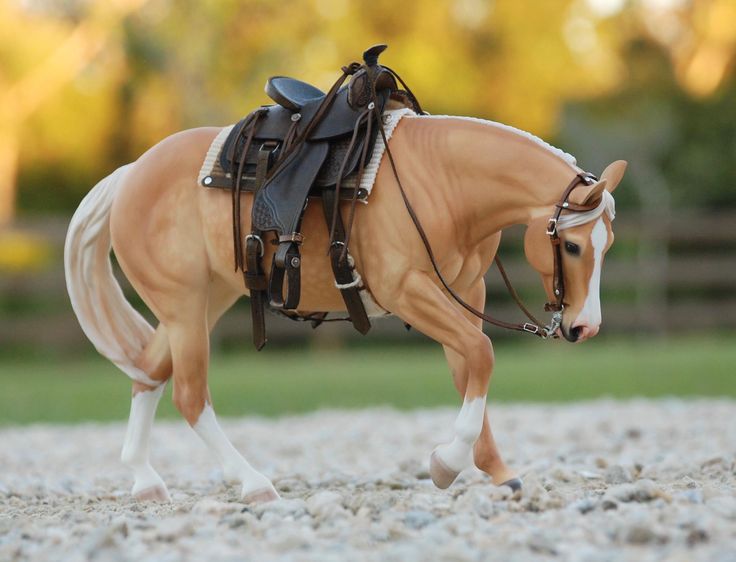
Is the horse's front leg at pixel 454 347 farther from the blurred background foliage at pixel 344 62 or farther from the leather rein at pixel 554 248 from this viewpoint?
the blurred background foliage at pixel 344 62

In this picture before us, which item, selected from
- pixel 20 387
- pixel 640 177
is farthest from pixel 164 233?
pixel 640 177

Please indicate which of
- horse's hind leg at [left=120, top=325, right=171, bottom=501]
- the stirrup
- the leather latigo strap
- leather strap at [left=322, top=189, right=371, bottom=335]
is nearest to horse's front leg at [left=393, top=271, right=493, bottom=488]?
leather strap at [left=322, top=189, right=371, bottom=335]

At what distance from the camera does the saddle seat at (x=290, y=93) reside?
449 cm

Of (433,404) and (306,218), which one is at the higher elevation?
(306,218)

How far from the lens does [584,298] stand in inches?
155

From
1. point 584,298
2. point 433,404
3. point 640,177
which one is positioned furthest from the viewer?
point 640,177

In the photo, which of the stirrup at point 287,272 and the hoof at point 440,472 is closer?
the hoof at point 440,472

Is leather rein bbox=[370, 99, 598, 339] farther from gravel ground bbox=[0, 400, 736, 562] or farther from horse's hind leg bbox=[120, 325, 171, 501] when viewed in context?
horse's hind leg bbox=[120, 325, 171, 501]

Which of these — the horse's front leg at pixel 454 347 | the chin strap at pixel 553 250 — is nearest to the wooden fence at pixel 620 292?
the chin strap at pixel 553 250

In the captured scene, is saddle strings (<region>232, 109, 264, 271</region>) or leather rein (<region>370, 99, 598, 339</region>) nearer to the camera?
leather rein (<region>370, 99, 598, 339</region>)

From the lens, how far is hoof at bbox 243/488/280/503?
4.28 m

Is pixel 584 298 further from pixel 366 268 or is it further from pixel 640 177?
pixel 640 177

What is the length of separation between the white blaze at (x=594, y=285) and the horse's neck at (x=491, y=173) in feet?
0.67

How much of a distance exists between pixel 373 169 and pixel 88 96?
1537 cm
